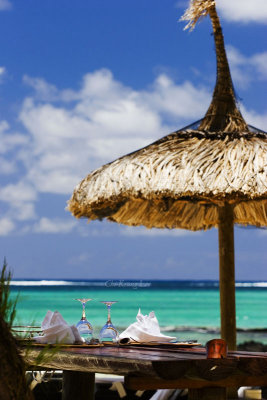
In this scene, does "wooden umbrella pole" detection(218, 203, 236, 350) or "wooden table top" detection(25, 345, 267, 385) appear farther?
"wooden umbrella pole" detection(218, 203, 236, 350)

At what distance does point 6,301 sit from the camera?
7.00 feet

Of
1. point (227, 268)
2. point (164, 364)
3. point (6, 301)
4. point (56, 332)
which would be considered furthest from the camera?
point (227, 268)

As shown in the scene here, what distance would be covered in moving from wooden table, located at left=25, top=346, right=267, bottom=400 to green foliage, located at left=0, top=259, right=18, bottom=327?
11.9 inches

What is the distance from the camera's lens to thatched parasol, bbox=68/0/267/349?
184 inches

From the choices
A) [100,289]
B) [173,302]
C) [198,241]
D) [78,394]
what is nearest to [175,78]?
[198,241]

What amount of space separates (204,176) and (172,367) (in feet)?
7.50

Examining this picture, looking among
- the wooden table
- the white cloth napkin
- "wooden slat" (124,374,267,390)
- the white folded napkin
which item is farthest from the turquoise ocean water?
Answer: "wooden slat" (124,374,267,390)

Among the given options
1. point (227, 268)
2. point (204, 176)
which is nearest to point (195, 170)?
point (204, 176)

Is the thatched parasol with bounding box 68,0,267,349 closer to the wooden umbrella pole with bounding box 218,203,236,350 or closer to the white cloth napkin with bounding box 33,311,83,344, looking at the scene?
the wooden umbrella pole with bounding box 218,203,236,350

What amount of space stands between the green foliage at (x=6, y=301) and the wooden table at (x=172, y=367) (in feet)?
0.99

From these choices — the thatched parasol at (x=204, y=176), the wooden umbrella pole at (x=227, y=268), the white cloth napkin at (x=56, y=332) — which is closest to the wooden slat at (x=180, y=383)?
the white cloth napkin at (x=56, y=332)

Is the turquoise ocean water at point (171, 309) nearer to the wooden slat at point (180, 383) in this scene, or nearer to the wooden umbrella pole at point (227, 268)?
the wooden umbrella pole at point (227, 268)

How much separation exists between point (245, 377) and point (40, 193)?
108 ft

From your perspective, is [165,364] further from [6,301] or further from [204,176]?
[204,176]
